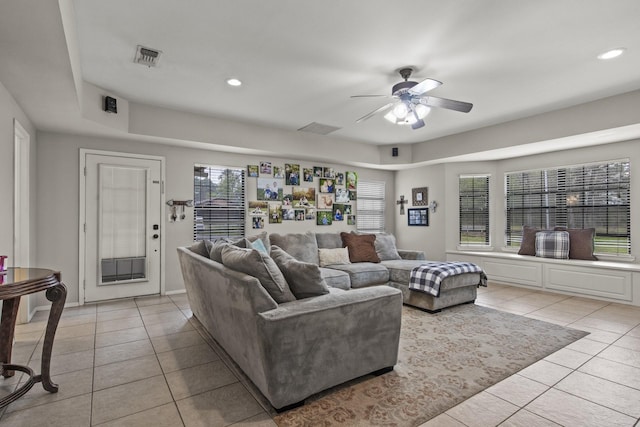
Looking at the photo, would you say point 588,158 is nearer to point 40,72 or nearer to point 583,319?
point 583,319

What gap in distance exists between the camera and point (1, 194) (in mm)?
2848

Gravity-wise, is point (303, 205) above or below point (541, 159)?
below

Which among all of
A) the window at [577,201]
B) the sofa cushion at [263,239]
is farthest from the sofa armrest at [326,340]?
the window at [577,201]

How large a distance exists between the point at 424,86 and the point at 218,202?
12.2 ft

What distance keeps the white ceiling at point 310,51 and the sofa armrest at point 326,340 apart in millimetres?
2106

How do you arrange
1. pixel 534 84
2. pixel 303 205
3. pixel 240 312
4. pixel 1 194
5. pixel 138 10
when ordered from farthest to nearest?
pixel 303 205
pixel 534 84
pixel 1 194
pixel 138 10
pixel 240 312

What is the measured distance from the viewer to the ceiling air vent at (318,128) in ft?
17.5

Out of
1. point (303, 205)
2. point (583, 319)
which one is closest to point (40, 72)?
point (303, 205)

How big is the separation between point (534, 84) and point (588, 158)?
99.2 inches

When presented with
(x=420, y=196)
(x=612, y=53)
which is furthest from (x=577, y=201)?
(x=612, y=53)

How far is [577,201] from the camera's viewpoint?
215 inches

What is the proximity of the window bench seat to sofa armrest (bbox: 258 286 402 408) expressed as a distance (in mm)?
4135

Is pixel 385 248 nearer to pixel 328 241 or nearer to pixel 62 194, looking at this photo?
pixel 328 241

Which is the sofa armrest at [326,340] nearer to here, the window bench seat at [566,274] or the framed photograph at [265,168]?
the framed photograph at [265,168]
